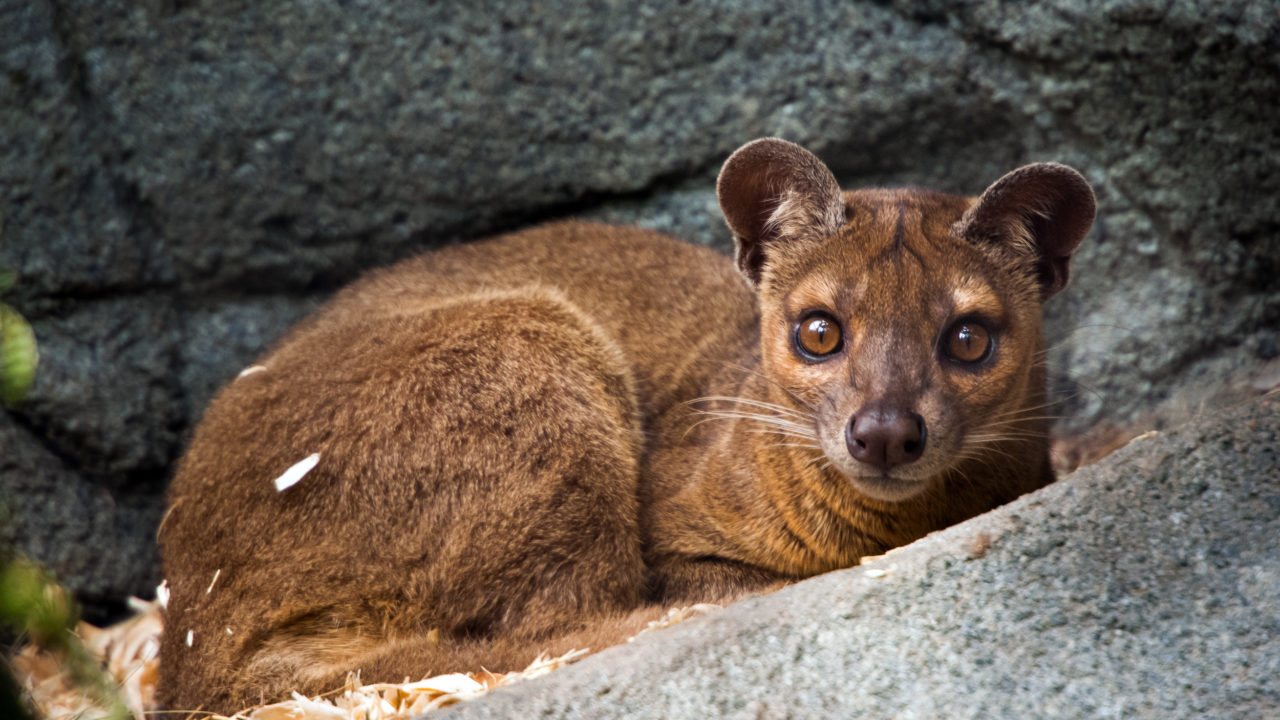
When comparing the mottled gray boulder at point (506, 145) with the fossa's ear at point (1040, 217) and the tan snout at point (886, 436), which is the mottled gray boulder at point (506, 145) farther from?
the tan snout at point (886, 436)

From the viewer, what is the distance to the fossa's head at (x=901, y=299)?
3150mm

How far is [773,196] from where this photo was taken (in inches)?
147

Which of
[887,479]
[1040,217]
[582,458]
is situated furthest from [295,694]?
[1040,217]

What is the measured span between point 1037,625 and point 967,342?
43.4 inches

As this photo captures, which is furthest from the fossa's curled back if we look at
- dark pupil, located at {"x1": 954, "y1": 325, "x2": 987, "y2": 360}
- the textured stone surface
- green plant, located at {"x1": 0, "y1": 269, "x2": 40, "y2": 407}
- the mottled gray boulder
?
green plant, located at {"x1": 0, "y1": 269, "x2": 40, "y2": 407}

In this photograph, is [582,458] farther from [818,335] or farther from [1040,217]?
[1040,217]

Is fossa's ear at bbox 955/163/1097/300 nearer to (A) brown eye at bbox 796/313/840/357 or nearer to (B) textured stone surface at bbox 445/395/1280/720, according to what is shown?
(A) brown eye at bbox 796/313/840/357

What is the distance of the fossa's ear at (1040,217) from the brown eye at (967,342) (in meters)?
0.36

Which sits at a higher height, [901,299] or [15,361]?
[15,361]

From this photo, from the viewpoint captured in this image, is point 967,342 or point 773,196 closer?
point 967,342

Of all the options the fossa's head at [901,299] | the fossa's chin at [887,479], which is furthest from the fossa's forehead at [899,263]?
the fossa's chin at [887,479]

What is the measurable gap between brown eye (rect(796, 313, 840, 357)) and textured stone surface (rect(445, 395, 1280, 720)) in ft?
Answer: 2.53

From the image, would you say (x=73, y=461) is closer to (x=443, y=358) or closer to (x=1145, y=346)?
(x=443, y=358)

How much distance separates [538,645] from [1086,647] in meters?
1.64
